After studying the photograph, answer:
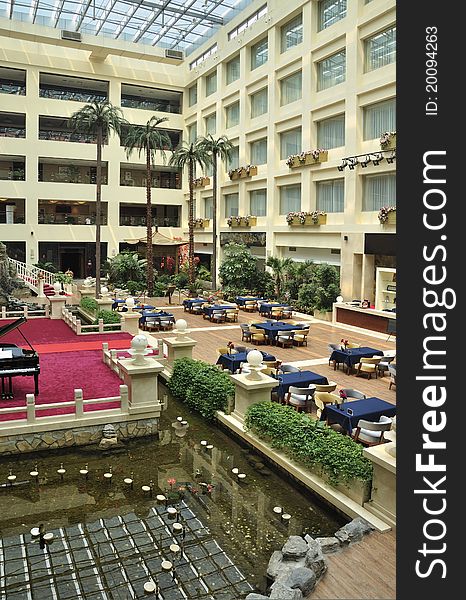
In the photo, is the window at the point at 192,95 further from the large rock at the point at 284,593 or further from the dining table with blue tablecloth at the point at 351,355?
the large rock at the point at 284,593

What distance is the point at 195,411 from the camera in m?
13.6

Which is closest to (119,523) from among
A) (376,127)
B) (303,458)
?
(303,458)

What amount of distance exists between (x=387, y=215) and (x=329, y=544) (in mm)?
19871

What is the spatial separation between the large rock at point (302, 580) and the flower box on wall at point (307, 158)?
86.0ft

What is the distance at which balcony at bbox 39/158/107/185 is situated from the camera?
148ft

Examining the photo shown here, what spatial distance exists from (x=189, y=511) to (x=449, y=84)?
7120mm

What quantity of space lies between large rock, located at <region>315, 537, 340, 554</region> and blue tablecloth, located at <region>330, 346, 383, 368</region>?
9329 millimetres

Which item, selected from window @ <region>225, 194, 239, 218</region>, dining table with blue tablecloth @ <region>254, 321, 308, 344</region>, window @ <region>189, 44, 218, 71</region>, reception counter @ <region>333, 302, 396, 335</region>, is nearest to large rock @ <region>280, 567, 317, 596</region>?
dining table with blue tablecloth @ <region>254, 321, 308, 344</region>

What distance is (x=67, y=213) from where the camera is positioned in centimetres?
4675

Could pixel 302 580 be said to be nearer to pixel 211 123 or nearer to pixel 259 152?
pixel 259 152

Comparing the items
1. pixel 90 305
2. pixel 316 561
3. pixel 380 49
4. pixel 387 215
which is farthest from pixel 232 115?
pixel 316 561

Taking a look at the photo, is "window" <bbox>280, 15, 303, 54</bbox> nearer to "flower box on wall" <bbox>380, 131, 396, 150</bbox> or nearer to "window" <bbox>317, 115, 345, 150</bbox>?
"window" <bbox>317, 115, 345, 150</bbox>

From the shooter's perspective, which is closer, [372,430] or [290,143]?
[372,430]

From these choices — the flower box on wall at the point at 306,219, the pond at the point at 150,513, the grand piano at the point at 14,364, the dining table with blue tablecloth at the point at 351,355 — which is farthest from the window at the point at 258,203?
the pond at the point at 150,513
